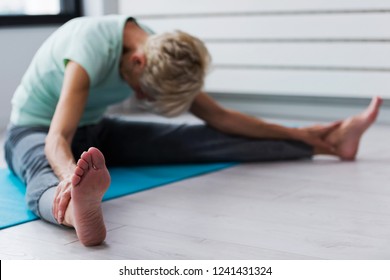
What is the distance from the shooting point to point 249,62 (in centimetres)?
402

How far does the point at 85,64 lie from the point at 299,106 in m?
2.06

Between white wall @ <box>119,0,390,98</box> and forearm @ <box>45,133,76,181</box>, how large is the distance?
67.6 inches

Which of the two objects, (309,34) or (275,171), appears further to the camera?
(309,34)

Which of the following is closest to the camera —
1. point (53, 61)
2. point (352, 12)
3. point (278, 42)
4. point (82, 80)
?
point (82, 80)

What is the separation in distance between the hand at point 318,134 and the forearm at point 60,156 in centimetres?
104

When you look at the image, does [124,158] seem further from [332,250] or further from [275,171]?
[332,250]

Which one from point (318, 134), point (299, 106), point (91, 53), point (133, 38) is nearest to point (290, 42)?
point (299, 106)

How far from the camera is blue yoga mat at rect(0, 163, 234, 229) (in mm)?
1998

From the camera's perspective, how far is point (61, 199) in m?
1.71

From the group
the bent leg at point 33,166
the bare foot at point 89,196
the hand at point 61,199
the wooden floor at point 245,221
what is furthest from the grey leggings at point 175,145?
the bare foot at point 89,196

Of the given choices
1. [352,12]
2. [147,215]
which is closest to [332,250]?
[147,215]

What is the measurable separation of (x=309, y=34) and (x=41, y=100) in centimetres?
182

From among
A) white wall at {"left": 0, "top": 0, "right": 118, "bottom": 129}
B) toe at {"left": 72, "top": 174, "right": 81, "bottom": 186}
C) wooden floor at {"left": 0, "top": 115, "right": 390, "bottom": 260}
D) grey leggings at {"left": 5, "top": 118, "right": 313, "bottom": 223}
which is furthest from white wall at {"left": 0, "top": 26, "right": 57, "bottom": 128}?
toe at {"left": 72, "top": 174, "right": 81, "bottom": 186}

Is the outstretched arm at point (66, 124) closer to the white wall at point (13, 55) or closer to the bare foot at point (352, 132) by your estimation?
the bare foot at point (352, 132)
